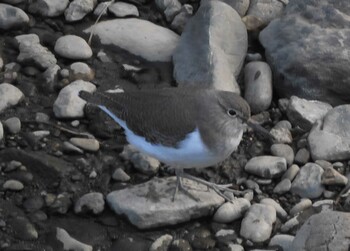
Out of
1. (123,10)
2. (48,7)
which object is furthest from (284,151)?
(48,7)

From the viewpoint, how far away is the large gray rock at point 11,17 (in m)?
7.71

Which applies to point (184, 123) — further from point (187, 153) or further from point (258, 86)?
point (258, 86)

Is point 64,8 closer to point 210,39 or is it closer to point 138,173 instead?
point 210,39

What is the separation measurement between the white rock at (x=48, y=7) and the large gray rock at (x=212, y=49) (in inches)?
44.8

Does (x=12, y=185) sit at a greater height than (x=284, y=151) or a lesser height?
lesser

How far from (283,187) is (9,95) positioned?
224cm

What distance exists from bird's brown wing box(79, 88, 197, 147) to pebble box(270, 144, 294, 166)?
97 centimetres

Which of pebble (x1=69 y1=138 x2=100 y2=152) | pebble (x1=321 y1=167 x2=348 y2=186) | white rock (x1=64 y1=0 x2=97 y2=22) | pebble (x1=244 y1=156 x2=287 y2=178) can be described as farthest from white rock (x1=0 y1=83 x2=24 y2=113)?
pebble (x1=321 y1=167 x2=348 y2=186)

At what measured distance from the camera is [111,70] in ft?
25.0

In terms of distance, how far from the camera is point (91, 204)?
6.32m

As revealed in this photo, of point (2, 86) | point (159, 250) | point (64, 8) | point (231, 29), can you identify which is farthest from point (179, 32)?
point (159, 250)

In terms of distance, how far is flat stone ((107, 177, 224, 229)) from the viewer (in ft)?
20.4

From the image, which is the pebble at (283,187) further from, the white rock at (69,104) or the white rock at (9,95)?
the white rock at (9,95)

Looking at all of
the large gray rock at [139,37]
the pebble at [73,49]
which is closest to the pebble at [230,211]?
the large gray rock at [139,37]
